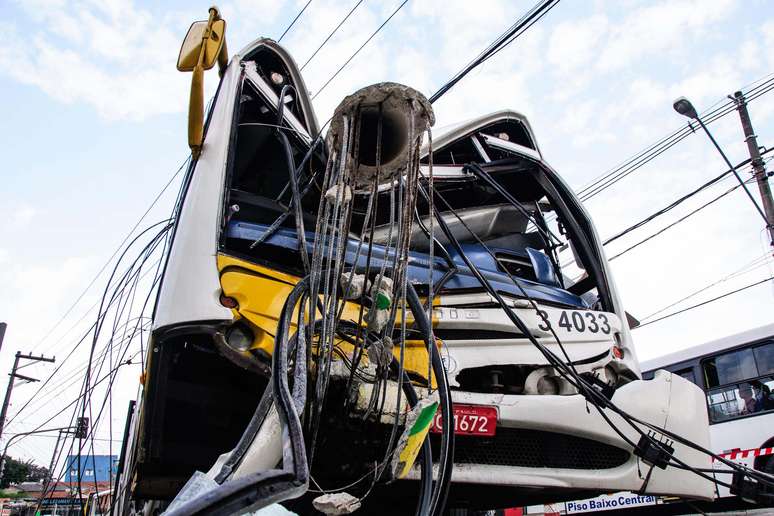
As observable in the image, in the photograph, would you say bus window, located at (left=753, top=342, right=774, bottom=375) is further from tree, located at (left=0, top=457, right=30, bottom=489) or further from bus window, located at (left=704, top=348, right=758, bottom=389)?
tree, located at (left=0, top=457, right=30, bottom=489)

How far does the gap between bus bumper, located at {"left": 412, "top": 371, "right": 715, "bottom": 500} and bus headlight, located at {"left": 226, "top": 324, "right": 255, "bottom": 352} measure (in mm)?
926

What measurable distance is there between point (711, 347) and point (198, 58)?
25.0 ft

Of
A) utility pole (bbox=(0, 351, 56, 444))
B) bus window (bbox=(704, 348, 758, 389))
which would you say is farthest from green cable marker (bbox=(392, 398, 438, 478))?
utility pole (bbox=(0, 351, 56, 444))

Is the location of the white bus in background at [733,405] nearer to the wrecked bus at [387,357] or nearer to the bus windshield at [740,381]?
the bus windshield at [740,381]

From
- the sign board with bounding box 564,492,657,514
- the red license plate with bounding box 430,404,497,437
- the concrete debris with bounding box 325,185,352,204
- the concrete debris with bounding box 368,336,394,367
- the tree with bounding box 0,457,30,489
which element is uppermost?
the concrete debris with bounding box 325,185,352,204

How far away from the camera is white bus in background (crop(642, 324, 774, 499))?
6.88 metres

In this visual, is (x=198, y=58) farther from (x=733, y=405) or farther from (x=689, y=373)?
(x=689, y=373)

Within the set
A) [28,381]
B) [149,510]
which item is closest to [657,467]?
[149,510]

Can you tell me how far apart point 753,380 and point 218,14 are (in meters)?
7.43

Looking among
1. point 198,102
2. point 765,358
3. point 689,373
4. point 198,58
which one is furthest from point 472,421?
point 689,373

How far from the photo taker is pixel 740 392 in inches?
291

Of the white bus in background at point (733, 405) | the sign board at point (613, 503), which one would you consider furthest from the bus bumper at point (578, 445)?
the sign board at point (613, 503)

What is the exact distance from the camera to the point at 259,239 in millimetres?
3035

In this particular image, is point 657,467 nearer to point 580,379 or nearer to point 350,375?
point 580,379
